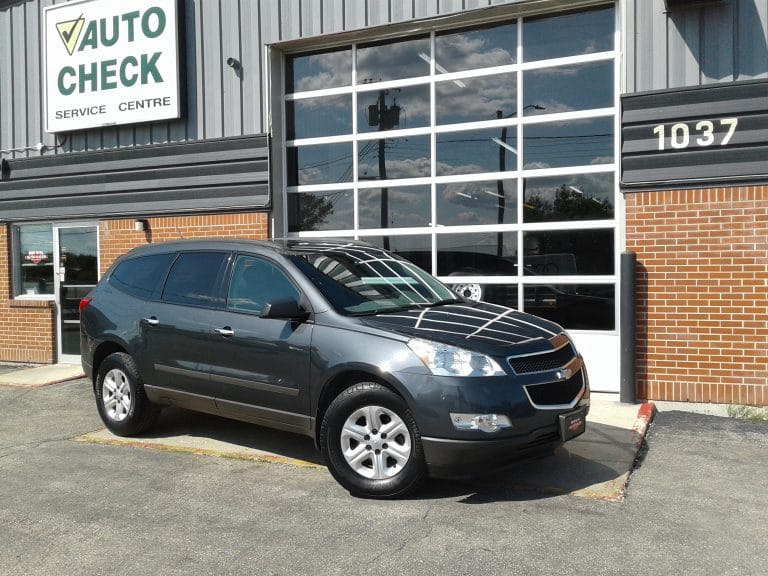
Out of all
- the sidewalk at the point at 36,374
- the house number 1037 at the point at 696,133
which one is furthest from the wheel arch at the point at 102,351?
the house number 1037 at the point at 696,133

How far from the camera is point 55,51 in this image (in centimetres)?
1126

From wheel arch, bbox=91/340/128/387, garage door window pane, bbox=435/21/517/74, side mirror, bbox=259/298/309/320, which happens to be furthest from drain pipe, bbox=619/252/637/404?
wheel arch, bbox=91/340/128/387

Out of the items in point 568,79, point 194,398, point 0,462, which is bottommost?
point 0,462

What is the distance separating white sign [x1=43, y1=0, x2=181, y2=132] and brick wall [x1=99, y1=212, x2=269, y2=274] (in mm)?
1485

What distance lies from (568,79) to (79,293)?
7833 mm

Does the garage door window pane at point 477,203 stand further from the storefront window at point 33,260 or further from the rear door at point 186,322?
the storefront window at point 33,260

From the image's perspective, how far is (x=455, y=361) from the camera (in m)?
4.64

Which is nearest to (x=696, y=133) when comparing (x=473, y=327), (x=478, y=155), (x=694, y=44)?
(x=694, y=44)

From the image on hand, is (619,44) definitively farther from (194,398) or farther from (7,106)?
(7,106)

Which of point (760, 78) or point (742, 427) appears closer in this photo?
point (742, 427)

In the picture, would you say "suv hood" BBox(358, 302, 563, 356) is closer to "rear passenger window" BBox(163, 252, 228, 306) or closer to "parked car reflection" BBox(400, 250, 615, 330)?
"rear passenger window" BBox(163, 252, 228, 306)

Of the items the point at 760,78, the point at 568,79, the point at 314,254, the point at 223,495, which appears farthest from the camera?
the point at 568,79

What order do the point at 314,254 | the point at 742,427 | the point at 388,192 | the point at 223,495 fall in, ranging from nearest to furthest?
the point at 223,495 → the point at 314,254 → the point at 742,427 → the point at 388,192

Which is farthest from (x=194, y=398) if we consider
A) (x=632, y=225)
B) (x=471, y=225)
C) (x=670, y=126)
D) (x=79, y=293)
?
(x=79, y=293)
